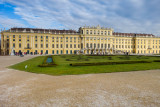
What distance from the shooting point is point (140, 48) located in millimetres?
80875

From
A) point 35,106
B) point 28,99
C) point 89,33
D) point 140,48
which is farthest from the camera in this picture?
point 140,48

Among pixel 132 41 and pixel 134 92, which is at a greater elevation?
pixel 132 41

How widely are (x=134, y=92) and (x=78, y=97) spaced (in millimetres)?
3178

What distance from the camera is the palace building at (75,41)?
58812 mm

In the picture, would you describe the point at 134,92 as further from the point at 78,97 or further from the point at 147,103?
the point at 78,97

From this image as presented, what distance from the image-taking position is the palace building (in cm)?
5881

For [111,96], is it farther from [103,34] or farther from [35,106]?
[103,34]

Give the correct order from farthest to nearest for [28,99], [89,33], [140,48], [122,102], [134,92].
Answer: [140,48] < [89,33] < [134,92] < [28,99] < [122,102]

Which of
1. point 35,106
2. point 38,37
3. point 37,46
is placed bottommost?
point 35,106

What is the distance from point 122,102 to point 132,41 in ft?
281

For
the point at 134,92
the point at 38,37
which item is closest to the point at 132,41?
the point at 38,37

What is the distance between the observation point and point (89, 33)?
70.2 m

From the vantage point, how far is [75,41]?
228 ft

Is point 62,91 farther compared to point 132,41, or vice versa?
point 132,41
